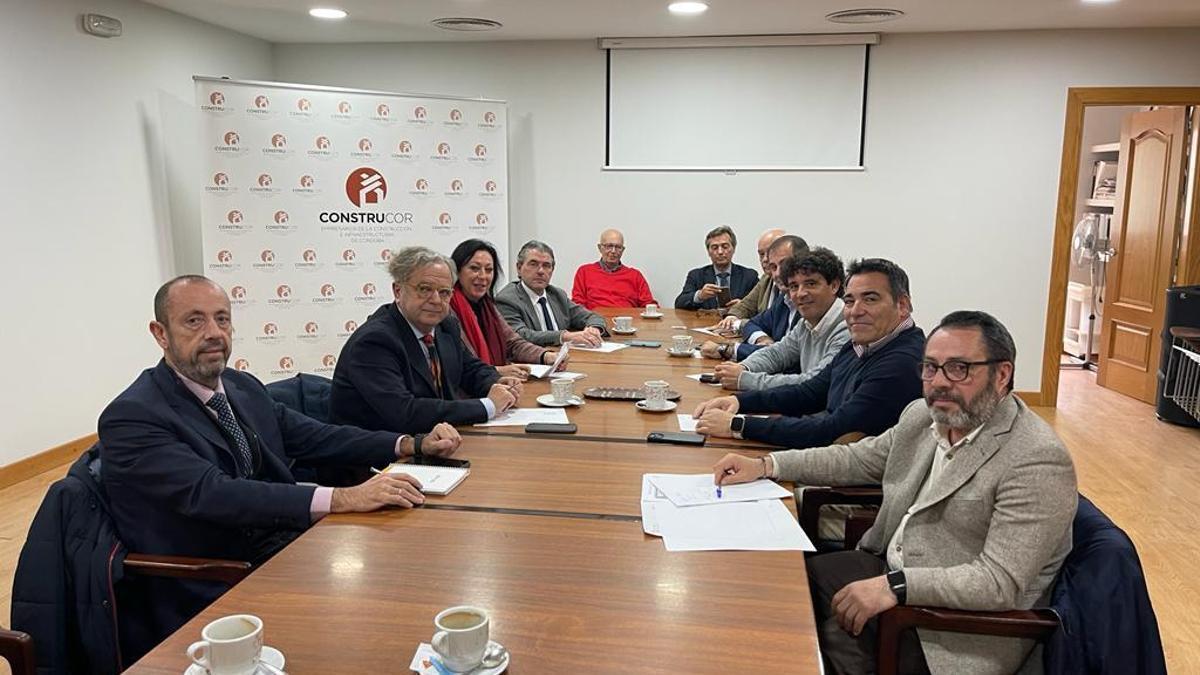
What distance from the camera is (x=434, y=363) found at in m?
2.96

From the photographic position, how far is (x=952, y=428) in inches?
71.2

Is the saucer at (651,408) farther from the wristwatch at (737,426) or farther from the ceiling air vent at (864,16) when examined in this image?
the ceiling air vent at (864,16)

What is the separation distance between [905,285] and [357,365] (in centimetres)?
168

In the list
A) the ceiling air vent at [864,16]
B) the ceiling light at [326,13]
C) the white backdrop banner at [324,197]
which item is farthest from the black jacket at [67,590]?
the ceiling air vent at [864,16]

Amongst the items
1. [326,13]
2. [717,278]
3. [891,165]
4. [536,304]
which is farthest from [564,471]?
[891,165]

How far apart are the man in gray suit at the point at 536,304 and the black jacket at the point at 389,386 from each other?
1538 millimetres

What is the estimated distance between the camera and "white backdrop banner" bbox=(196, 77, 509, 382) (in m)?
5.25

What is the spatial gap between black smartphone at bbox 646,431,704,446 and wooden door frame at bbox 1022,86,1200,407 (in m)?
4.57

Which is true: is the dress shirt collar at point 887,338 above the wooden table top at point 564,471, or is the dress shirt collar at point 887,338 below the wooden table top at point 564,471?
above

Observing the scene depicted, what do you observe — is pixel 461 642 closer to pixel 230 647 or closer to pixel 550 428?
pixel 230 647

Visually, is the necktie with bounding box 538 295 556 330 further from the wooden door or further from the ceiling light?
the wooden door

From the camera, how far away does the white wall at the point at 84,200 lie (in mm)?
4199

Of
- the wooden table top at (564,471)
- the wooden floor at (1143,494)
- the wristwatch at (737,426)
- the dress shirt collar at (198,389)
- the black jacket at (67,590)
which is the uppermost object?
the dress shirt collar at (198,389)

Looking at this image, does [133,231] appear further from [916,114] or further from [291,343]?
[916,114]
